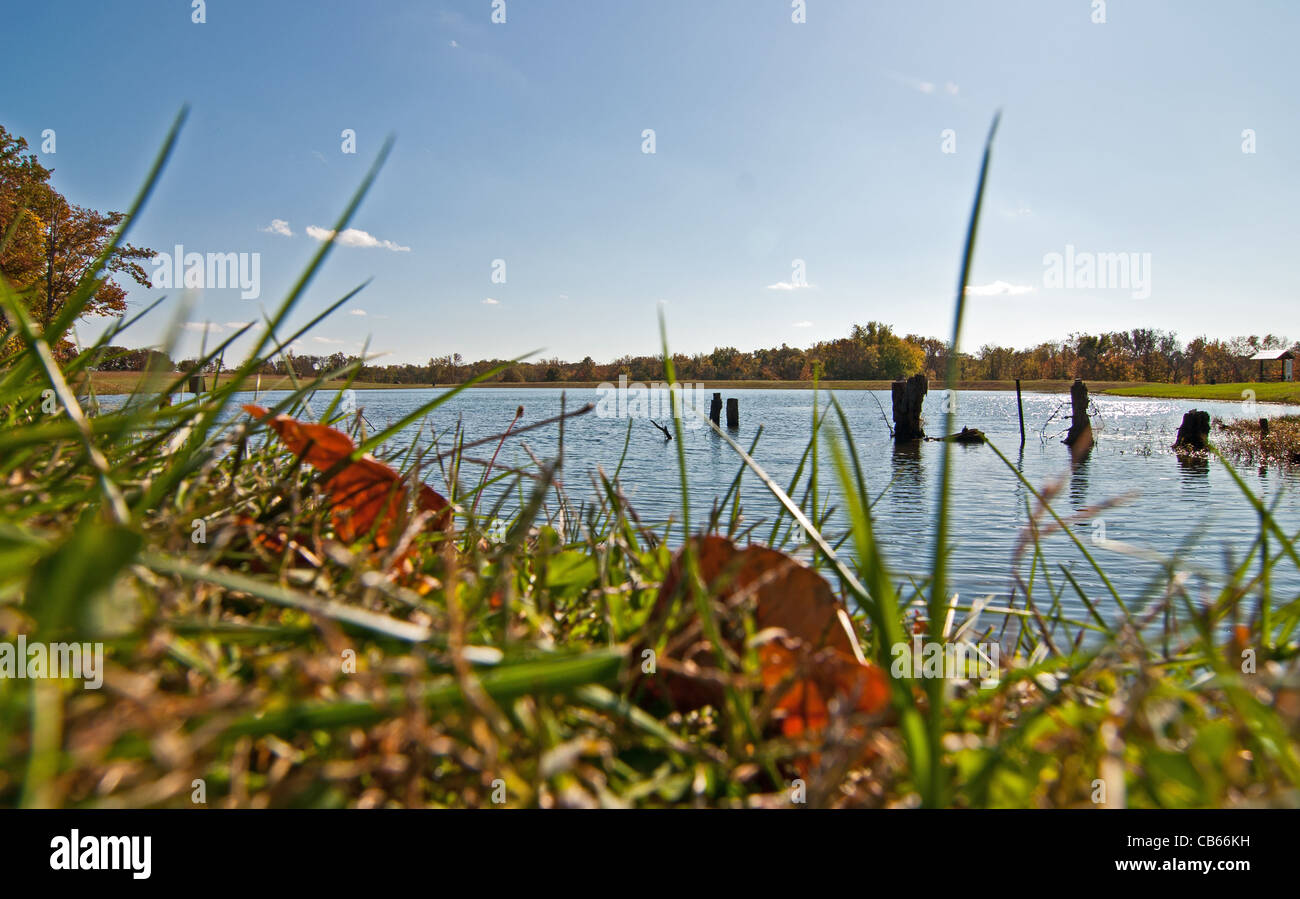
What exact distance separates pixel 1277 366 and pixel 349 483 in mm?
104341

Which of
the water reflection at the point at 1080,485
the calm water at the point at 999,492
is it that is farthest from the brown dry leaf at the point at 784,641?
the water reflection at the point at 1080,485

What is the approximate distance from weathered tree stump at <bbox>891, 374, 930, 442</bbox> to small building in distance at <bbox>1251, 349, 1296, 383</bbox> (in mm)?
70133

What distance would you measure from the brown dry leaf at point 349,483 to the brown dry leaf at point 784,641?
50cm

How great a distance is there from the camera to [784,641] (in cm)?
74

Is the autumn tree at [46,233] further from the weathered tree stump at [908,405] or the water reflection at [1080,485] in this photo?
the weathered tree stump at [908,405]

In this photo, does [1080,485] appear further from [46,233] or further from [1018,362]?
[1018,362]

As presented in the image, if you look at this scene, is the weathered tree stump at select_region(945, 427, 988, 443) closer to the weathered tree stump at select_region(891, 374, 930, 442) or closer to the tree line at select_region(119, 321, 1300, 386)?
the weathered tree stump at select_region(891, 374, 930, 442)

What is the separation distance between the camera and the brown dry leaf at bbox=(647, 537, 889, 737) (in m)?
0.69

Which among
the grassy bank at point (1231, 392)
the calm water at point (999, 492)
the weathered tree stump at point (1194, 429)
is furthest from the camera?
the grassy bank at point (1231, 392)

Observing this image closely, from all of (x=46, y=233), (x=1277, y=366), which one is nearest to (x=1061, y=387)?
(x=1277, y=366)

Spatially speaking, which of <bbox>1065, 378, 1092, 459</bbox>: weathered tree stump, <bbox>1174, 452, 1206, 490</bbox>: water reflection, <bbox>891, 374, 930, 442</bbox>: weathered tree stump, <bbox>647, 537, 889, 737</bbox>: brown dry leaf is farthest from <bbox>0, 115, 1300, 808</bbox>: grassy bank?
<bbox>891, 374, 930, 442</bbox>: weathered tree stump

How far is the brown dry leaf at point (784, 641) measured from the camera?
0.69m
